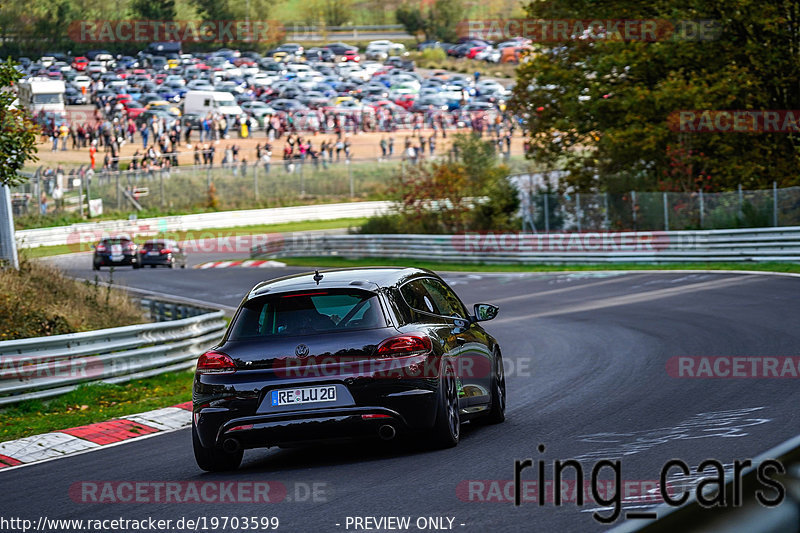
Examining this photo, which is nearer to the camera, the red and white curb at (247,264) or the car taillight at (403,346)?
the car taillight at (403,346)

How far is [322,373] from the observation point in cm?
789

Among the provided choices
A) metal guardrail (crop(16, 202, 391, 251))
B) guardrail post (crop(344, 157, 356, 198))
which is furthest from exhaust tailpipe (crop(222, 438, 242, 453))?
guardrail post (crop(344, 157, 356, 198))

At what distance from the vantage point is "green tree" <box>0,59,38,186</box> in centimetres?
1655

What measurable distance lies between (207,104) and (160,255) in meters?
36.1

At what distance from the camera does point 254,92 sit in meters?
90.8

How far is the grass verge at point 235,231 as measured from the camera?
53.0 metres

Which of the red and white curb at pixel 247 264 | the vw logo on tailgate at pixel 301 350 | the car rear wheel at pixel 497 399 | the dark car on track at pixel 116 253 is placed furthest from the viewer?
the dark car on track at pixel 116 253

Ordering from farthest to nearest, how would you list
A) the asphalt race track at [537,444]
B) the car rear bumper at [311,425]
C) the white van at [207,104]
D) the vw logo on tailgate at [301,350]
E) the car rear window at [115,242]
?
the white van at [207,104] < the car rear window at [115,242] < the vw logo on tailgate at [301,350] < the car rear bumper at [311,425] < the asphalt race track at [537,444]

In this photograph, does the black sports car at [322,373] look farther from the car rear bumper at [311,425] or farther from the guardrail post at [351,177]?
the guardrail post at [351,177]

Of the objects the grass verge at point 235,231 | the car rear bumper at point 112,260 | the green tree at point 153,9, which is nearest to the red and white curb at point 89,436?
the car rear bumper at point 112,260

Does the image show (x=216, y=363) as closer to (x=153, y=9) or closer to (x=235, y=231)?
(x=235, y=231)

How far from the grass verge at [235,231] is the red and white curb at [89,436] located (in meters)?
41.2

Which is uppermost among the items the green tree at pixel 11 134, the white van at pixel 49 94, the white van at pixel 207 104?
the white van at pixel 49 94

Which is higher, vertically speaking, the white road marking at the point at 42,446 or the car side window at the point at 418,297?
the car side window at the point at 418,297
